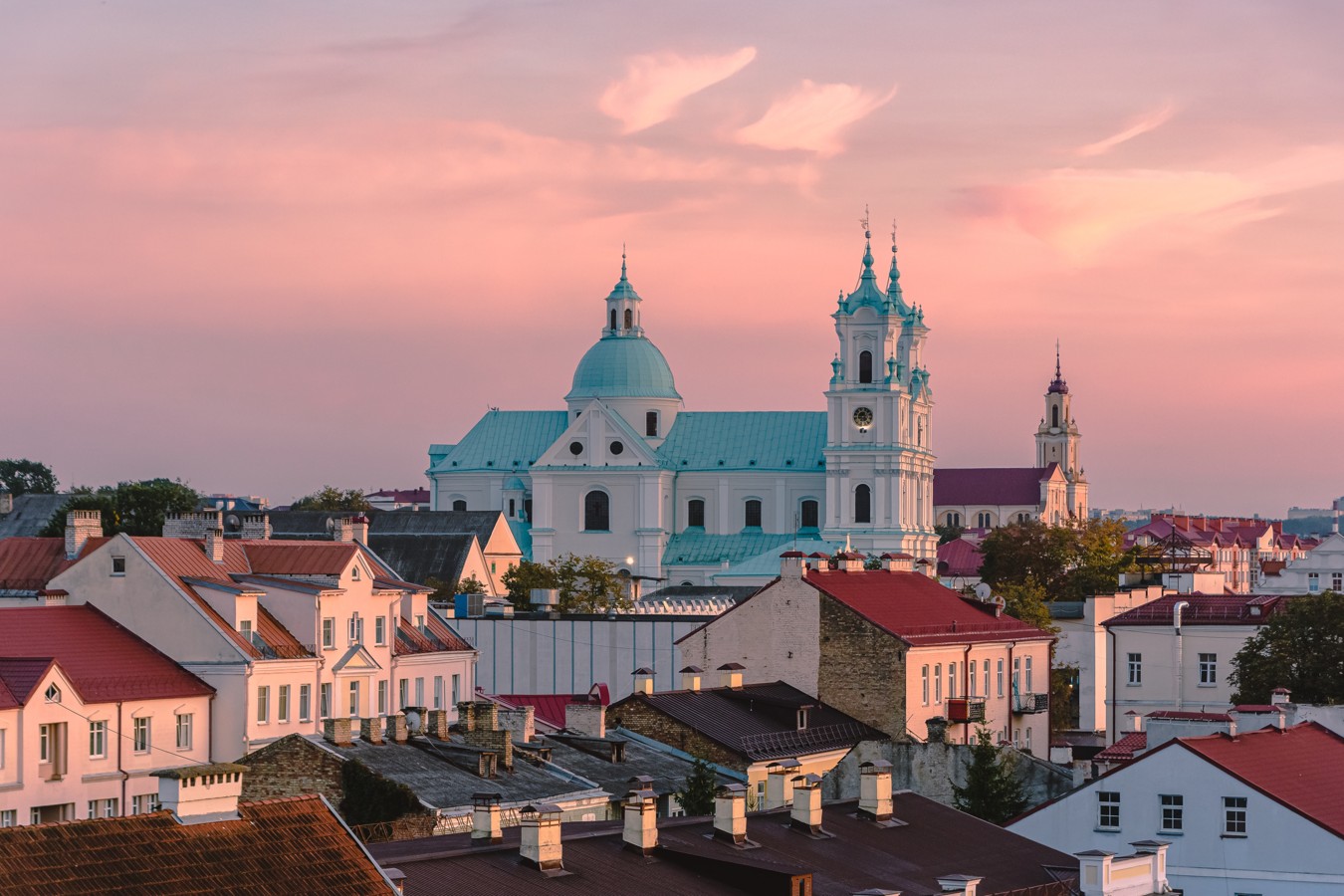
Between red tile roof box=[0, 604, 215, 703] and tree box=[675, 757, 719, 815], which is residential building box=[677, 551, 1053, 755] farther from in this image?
red tile roof box=[0, 604, 215, 703]

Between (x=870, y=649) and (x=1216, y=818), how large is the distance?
1606 cm

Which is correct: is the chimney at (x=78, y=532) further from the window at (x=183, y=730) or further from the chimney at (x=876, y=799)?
the chimney at (x=876, y=799)

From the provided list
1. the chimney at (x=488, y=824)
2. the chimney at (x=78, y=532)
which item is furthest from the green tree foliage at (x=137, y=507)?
the chimney at (x=488, y=824)

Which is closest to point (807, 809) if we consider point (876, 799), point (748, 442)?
point (876, 799)

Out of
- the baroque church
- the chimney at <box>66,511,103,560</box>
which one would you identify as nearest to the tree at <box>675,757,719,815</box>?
the chimney at <box>66,511,103,560</box>

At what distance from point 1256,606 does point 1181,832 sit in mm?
34315

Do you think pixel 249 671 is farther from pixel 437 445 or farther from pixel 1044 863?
pixel 437 445

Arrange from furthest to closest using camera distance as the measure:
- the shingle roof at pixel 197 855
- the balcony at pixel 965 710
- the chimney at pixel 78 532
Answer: the chimney at pixel 78 532, the balcony at pixel 965 710, the shingle roof at pixel 197 855

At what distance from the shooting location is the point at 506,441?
176625mm

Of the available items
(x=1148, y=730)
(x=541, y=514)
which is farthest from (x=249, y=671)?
(x=541, y=514)

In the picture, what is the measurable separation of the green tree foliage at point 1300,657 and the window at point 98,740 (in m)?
31.0

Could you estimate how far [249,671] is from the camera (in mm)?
53625

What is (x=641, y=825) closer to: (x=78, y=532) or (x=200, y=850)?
(x=200, y=850)

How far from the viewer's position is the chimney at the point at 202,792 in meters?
25.7
